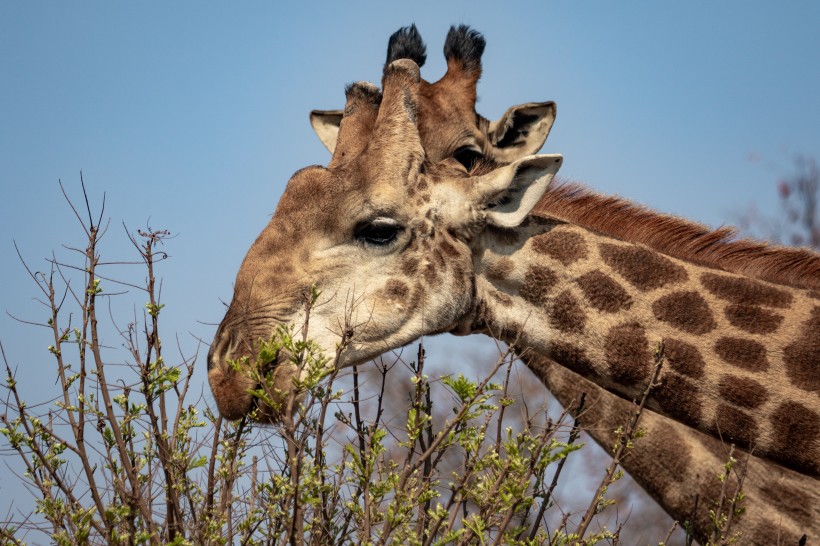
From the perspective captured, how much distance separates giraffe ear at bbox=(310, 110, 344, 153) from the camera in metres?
7.64

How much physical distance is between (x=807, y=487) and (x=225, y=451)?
3583mm

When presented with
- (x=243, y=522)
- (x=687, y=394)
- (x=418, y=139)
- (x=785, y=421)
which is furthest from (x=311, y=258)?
(x=785, y=421)

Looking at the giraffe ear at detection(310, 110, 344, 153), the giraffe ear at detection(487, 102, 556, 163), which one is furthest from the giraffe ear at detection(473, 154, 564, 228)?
the giraffe ear at detection(310, 110, 344, 153)

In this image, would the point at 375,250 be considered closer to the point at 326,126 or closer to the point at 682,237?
the point at 682,237

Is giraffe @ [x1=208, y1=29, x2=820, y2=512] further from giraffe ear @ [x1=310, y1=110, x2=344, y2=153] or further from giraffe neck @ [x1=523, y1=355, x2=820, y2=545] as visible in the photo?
giraffe ear @ [x1=310, y1=110, x2=344, y2=153]

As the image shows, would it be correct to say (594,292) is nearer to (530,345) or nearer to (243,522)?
(530,345)

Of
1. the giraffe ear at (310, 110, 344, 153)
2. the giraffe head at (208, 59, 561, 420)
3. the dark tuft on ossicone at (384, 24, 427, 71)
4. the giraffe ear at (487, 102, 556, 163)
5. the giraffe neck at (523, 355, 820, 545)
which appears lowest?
the giraffe neck at (523, 355, 820, 545)

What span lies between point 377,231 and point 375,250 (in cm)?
12

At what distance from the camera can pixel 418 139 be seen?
602 centimetres

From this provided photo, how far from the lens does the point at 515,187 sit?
566 cm

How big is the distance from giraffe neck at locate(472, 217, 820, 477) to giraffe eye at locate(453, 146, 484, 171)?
76 cm

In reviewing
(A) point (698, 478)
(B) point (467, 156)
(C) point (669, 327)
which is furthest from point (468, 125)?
(A) point (698, 478)

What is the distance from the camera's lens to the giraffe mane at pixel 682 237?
5934mm

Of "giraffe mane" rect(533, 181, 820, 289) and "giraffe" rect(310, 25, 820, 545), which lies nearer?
"giraffe" rect(310, 25, 820, 545)
